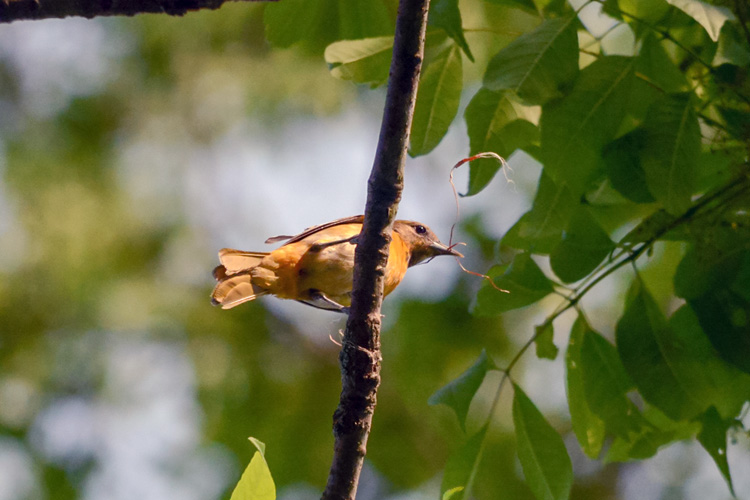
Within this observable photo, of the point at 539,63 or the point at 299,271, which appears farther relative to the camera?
the point at 299,271

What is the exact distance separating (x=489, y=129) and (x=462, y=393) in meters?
0.93

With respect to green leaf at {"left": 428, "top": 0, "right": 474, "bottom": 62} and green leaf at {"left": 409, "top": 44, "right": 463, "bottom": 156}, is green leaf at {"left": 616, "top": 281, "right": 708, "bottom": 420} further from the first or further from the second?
green leaf at {"left": 428, "top": 0, "right": 474, "bottom": 62}

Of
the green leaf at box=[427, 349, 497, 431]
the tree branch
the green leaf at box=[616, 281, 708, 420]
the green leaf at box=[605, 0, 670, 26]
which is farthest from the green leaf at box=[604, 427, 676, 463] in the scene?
the tree branch

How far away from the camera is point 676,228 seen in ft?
8.07

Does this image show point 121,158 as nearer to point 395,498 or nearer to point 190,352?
point 190,352

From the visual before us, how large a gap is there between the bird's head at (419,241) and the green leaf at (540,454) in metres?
1.98

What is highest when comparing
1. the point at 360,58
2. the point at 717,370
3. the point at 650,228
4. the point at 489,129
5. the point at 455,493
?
the point at 360,58

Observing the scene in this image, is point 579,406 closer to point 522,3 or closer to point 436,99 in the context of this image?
point 436,99

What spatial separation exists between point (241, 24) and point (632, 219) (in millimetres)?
5489

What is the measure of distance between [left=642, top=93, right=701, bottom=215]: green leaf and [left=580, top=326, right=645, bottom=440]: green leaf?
593 mm

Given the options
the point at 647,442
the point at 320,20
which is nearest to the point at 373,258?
the point at 320,20

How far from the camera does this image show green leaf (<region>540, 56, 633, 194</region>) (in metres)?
2.30

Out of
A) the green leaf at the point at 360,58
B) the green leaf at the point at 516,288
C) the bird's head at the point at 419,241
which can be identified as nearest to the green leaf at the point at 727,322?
the green leaf at the point at 516,288

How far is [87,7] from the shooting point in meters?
1.98
